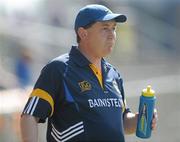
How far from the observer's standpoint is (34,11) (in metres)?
14.1

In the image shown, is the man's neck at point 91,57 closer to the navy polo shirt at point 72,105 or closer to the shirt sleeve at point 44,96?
the navy polo shirt at point 72,105

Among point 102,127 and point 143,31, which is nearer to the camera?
point 102,127

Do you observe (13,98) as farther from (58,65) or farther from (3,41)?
(58,65)

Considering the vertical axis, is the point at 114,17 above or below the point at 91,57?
above

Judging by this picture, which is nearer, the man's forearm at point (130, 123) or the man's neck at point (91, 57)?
the man's neck at point (91, 57)

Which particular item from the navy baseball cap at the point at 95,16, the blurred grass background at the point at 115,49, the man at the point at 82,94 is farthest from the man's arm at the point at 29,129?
the blurred grass background at the point at 115,49

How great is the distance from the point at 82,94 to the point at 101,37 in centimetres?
42

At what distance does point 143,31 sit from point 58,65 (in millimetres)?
10304

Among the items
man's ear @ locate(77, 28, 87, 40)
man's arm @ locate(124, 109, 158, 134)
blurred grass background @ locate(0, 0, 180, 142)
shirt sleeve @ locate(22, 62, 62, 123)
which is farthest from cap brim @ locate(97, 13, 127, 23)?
blurred grass background @ locate(0, 0, 180, 142)

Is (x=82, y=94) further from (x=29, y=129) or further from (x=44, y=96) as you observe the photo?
Answer: (x=29, y=129)

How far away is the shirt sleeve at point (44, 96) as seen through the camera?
470 cm

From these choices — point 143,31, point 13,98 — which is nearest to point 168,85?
point 13,98

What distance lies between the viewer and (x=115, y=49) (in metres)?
14.3

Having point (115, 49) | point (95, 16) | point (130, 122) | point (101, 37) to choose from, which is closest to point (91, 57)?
point (101, 37)
